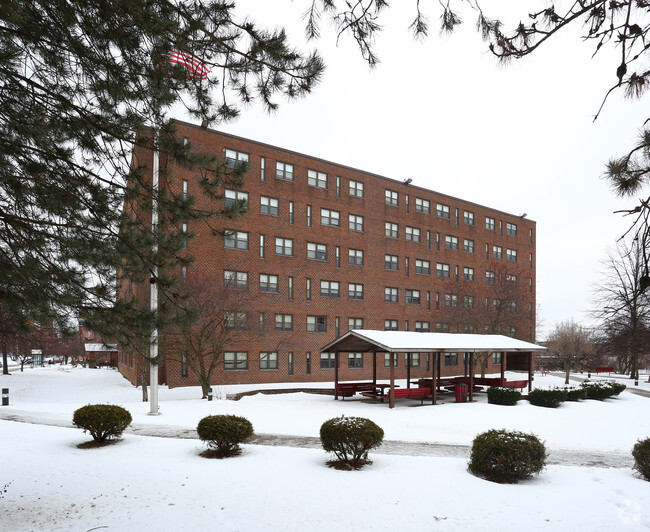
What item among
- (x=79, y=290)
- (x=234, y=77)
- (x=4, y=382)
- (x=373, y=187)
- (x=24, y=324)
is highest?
(x=373, y=187)

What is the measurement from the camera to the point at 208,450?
37.2 ft

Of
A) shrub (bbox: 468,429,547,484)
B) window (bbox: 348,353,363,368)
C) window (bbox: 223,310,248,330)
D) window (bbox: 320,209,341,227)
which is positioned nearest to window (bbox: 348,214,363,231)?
window (bbox: 320,209,341,227)

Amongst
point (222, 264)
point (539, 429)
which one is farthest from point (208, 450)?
point (222, 264)

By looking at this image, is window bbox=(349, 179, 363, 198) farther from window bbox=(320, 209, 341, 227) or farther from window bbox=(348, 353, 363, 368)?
window bbox=(348, 353, 363, 368)

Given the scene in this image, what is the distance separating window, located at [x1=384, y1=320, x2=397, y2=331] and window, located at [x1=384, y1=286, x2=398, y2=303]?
Result: 1.84 metres

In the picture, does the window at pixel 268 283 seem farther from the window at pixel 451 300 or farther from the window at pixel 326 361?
the window at pixel 451 300

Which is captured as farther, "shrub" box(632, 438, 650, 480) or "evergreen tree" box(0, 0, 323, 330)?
"shrub" box(632, 438, 650, 480)

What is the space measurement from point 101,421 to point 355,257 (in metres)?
31.6

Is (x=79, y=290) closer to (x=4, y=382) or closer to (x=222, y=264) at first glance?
(x=222, y=264)

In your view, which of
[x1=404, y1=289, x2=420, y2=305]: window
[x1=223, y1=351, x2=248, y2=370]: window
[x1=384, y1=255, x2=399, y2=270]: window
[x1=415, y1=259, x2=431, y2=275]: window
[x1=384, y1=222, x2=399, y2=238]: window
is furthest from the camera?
[x1=415, y1=259, x2=431, y2=275]: window

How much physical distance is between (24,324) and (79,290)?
986 mm

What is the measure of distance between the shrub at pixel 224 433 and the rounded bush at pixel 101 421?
2.71 metres

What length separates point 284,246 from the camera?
37.9 meters

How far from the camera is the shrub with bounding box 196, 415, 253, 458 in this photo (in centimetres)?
1091
